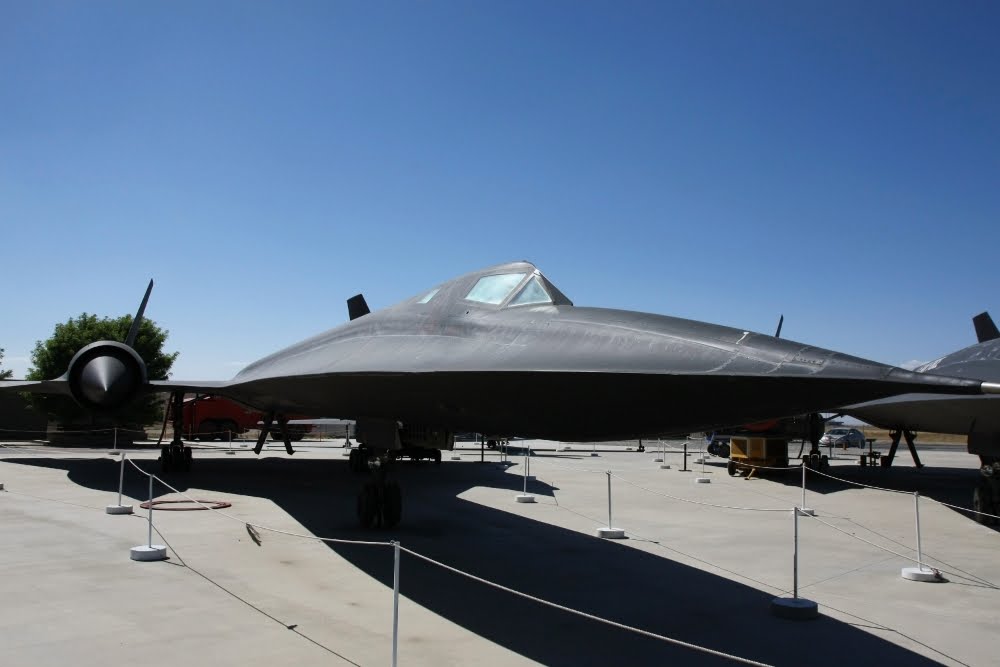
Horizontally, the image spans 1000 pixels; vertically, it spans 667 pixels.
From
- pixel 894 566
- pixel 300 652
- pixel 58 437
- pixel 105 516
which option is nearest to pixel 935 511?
pixel 894 566

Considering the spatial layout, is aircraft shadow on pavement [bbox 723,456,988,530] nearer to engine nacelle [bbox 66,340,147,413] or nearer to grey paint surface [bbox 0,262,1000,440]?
grey paint surface [bbox 0,262,1000,440]

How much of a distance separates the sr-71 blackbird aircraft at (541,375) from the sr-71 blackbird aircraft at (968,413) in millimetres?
4507

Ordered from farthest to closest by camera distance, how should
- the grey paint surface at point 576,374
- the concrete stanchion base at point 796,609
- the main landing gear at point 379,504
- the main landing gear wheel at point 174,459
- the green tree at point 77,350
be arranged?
1. the green tree at point 77,350
2. the main landing gear wheel at point 174,459
3. the main landing gear at point 379,504
4. the concrete stanchion base at point 796,609
5. the grey paint surface at point 576,374

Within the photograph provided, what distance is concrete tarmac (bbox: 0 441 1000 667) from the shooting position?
4.23 meters

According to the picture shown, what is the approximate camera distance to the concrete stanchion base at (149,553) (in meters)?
6.23

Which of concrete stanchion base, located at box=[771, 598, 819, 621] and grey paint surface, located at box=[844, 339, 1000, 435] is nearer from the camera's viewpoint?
concrete stanchion base, located at box=[771, 598, 819, 621]

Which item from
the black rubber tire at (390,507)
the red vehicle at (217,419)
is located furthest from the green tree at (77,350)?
the black rubber tire at (390,507)

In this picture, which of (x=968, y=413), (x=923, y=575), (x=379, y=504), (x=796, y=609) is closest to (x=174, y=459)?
(x=379, y=504)

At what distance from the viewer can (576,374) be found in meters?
4.25

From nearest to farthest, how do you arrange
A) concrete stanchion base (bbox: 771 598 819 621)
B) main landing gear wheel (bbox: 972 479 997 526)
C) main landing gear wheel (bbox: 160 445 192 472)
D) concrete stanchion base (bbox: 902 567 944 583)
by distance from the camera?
concrete stanchion base (bbox: 771 598 819 621)
concrete stanchion base (bbox: 902 567 944 583)
main landing gear wheel (bbox: 972 479 997 526)
main landing gear wheel (bbox: 160 445 192 472)

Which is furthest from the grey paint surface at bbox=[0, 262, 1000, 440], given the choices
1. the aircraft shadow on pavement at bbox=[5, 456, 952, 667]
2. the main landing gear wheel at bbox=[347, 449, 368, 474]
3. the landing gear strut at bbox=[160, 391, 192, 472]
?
the main landing gear wheel at bbox=[347, 449, 368, 474]

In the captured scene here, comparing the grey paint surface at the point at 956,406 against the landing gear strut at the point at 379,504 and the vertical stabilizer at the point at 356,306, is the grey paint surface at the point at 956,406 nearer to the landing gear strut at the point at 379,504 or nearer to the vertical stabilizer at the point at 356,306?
the landing gear strut at the point at 379,504

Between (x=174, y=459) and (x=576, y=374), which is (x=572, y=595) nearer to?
(x=576, y=374)

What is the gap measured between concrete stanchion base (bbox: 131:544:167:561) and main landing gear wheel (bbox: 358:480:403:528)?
230 cm
